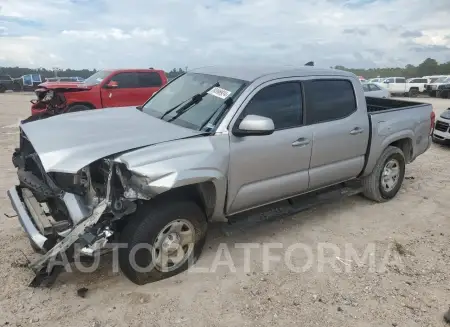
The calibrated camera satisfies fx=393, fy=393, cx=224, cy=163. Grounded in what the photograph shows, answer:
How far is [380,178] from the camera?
526 cm

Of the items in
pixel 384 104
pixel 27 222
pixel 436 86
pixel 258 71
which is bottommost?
pixel 436 86

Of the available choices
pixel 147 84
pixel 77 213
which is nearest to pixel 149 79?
pixel 147 84

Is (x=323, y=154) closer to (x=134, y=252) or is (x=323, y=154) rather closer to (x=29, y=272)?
(x=134, y=252)

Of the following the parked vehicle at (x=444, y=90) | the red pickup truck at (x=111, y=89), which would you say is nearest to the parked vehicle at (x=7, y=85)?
the red pickup truck at (x=111, y=89)

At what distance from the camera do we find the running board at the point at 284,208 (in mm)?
3920

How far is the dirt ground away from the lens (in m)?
2.99

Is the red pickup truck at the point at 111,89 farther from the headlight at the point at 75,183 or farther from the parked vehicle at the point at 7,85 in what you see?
the parked vehicle at the point at 7,85

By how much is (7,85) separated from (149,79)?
80.0 feet

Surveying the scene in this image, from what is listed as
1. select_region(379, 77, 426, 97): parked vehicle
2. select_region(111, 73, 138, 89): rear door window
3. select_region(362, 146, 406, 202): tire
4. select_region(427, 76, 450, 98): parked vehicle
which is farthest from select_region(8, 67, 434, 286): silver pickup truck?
select_region(379, 77, 426, 97): parked vehicle

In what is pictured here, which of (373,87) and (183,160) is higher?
(183,160)

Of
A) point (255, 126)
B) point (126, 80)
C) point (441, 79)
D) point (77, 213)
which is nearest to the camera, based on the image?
point (77, 213)

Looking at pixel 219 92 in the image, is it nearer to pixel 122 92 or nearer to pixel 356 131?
A: pixel 356 131

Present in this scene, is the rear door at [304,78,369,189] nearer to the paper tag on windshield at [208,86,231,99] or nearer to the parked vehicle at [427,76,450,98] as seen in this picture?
the paper tag on windshield at [208,86,231,99]

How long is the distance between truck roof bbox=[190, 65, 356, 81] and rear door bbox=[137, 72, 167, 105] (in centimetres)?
723
